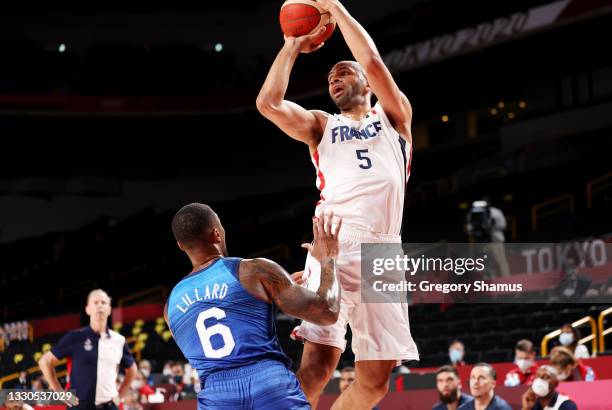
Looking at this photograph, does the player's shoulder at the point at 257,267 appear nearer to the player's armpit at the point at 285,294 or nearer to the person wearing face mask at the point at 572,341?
the player's armpit at the point at 285,294

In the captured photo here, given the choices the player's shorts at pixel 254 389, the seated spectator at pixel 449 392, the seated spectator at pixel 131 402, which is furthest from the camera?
the seated spectator at pixel 131 402

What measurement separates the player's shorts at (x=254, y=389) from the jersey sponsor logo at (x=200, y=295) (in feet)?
1.19

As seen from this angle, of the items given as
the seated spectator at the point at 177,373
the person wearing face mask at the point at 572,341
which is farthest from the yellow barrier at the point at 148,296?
the person wearing face mask at the point at 572,341

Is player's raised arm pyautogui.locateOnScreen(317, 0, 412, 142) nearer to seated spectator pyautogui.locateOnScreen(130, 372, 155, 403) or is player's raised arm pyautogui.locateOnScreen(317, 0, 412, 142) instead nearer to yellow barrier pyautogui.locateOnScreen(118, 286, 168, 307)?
seated spectator pyautogui.locateOnScreen(130, 372, 155, 403)

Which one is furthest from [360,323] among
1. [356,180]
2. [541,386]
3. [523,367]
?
[523,367]

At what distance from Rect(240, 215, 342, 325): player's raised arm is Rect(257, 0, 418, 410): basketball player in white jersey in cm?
80

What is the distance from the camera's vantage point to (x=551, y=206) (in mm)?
22078

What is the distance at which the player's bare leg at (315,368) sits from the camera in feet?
18.7

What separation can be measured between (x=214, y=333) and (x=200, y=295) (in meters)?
0.20

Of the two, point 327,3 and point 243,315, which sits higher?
point 327,3

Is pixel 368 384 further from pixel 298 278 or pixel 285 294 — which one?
pixel 285 294

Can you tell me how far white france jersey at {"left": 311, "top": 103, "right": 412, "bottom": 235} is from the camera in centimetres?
596

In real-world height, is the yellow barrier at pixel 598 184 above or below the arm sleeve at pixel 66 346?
above

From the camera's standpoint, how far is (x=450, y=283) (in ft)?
25.2
